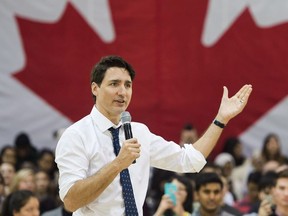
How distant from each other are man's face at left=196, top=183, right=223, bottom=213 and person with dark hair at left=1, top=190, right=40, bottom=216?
1.56 meters

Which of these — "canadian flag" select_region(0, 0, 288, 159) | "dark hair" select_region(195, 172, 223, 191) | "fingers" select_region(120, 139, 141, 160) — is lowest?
"fingers" select_region(120, 139, 141, 160)

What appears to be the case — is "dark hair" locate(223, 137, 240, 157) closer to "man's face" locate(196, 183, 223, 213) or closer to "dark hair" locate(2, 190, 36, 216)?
"man's face" locate(196, 183, 223, 213)

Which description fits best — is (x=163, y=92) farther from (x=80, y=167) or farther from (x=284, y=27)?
(x=80, y=167)

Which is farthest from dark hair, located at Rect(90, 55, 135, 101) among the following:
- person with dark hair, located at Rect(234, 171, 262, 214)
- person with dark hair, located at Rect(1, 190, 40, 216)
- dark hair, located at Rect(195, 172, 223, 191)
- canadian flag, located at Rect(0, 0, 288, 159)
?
canadian flag, located at Rect(0, 0, 288, 159)

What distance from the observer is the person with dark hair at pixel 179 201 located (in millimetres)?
7359

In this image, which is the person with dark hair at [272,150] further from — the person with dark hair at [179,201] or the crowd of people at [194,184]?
the person with dark hair at [179,201]

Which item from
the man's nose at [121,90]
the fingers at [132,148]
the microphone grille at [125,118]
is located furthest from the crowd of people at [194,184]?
the fingers at [132,148]

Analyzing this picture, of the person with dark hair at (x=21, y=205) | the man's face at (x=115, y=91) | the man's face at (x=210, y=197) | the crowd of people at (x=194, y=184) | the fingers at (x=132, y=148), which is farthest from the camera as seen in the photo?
the man's face at (x=210, y=197)

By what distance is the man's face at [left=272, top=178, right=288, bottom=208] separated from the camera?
705 centimetres

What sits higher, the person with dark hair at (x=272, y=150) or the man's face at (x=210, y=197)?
the person with dark hair at (x=272, y=150)

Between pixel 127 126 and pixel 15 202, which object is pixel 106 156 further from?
pixel 15 202

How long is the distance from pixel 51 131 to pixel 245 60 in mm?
2697

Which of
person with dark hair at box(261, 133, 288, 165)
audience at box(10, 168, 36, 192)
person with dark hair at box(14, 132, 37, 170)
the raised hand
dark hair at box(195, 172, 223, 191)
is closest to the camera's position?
the raised hand

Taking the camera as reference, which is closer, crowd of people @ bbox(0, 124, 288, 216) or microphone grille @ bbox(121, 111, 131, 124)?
microphone grille @ bbox(121, 111, 131, 124)
